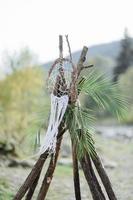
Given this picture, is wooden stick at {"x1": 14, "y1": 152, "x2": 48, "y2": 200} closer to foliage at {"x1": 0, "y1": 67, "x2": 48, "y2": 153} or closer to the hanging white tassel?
the hanging white tassel

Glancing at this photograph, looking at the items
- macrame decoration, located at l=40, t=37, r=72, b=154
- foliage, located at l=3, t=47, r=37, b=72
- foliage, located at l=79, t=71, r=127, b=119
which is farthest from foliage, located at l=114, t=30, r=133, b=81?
macrame decoration, located at l=40, t=37, r=72, b=154

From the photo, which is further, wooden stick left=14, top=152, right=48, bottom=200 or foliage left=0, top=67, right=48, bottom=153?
foliage left=0, top=67, right=48, bottom=153

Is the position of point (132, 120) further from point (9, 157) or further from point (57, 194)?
point (57, 194)

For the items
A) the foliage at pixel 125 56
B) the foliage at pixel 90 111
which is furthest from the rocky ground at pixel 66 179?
the foliage at pixel 125 56

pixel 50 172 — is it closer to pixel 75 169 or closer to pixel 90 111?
pixel 75 169

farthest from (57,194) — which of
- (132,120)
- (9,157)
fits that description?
(132,120)

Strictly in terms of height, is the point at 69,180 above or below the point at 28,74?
below

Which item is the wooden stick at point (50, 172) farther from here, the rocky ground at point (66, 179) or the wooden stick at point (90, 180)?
the rocky ground at point (66, 179)
